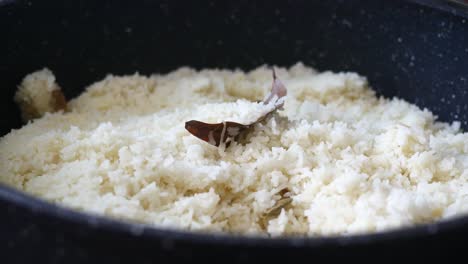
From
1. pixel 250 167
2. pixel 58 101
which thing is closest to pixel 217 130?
pixel 250 167

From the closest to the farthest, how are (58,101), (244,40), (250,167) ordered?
(250,167) < (58,101) < (244,40)

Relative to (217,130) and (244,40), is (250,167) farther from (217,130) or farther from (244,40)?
(244,40)

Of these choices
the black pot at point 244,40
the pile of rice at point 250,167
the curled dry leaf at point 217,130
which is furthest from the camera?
the black pot at point 244,40

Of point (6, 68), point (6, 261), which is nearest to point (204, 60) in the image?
point (6, 68)

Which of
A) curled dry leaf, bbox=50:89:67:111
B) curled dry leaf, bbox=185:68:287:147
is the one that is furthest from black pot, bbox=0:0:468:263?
curled dry leaf, bbox=185:68:287:147

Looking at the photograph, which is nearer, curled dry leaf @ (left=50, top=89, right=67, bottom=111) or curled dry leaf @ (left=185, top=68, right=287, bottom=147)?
curled dry leaf @ (left=185, top=68, right=287, bottom=147)

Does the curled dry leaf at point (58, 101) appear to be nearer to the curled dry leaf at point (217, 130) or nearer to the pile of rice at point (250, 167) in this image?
the pile of rice at point (250, 167)

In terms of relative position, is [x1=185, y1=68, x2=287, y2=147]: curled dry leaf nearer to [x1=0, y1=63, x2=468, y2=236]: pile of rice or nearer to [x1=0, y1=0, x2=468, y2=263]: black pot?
[x1=0, y1=63, x2=468, y2=236]: pile of rice

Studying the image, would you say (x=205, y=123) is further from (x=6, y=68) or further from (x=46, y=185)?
(x=6, y=68)

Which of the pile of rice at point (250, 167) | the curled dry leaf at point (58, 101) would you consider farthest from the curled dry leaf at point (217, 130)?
the curled dry leaf at point (58, 101)
